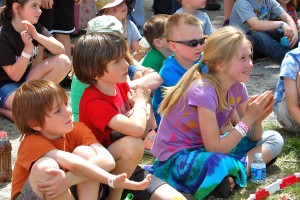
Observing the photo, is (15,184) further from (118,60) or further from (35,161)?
(118,60)

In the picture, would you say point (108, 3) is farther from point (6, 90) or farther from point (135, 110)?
point (135, 110)

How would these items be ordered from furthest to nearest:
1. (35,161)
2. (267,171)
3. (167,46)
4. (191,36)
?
(167,46)
(191,36)
(267,171)
(35,161)

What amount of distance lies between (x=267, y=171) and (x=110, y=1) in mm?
2438

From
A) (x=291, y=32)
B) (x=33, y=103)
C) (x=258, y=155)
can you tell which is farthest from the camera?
(x=291, y=32)

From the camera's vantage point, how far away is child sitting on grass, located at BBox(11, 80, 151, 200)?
10.2ft

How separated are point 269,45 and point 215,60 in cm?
282

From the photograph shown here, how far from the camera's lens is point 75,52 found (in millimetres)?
3752

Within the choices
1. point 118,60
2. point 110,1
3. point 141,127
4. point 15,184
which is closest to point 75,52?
point 118,60

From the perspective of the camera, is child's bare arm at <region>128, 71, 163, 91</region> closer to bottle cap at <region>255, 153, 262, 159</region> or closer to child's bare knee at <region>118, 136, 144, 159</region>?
bottle cap at <region>255, 153, 262, 159</region>

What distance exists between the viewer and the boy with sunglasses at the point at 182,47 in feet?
15.0

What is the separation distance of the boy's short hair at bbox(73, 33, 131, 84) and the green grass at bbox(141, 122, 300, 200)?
929 millimetres

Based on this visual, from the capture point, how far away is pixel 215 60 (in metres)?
3.93

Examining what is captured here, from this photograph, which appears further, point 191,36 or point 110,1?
point 110,1

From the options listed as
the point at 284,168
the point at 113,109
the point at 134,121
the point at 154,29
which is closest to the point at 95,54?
the point at 113,109
